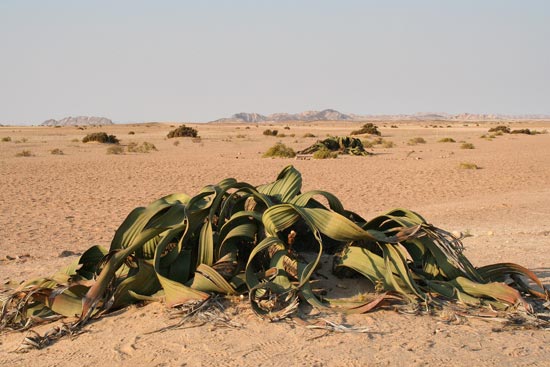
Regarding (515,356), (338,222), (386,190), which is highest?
(338,222)

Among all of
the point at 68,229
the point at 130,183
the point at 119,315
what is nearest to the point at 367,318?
the point at 119,315

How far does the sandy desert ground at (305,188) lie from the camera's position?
2.78 m

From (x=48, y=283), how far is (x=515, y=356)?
2474 millimetres

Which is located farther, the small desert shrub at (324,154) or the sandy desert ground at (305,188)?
the small desert shrub at (324,154)

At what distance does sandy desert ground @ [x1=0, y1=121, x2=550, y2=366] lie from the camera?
2.78 metres

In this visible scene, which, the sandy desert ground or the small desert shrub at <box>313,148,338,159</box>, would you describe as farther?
the small desert shrub at <box>313,148,338,159</box>

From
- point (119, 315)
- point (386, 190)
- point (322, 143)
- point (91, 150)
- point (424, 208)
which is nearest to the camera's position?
point (119, 315)

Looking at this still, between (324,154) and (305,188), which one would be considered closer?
(305,188)

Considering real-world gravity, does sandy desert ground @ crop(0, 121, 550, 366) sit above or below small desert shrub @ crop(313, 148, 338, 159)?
above

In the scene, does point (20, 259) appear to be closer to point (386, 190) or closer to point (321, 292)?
point (321, 292)

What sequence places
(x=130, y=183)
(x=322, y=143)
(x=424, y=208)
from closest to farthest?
(x=424, y=208)
(x=130, y=183)
(x=322, y=143)

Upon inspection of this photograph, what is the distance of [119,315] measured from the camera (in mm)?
3293

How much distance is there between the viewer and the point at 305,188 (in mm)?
12562

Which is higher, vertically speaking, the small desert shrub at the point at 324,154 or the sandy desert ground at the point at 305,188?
the sandy desert ground at the point at 305,188
